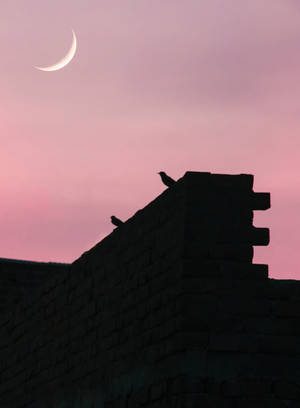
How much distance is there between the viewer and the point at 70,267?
14961 millimetres

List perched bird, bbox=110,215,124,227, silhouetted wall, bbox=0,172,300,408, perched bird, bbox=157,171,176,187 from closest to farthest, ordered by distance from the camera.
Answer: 1. silhouetted wall, bbox=0,172,300,408
2. perched bird, bbox=157,171,176,187
3. perched bird, bbox=110,215,124,227

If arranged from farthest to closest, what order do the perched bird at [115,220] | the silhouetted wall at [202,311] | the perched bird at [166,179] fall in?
the perched bird at [115,220]
the perched bird at [166,179]
the silhouetted wall at [202,311]

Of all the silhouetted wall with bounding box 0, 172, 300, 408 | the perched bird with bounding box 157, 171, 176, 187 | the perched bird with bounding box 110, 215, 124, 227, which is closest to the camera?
the silhouetted wall with bounding box 0, 172, 300, 408

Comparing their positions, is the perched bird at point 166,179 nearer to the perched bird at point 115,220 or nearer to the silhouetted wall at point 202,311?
the silhouetted wall at point 202,311

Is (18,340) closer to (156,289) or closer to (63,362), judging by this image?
(63,362)

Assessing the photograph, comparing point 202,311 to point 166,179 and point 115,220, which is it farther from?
point 115,220

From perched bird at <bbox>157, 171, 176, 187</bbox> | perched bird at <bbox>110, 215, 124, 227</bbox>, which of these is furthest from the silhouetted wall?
perched bird at <bbox>110, 215, 124, 227</bbox>

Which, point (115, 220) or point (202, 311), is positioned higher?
point (115, 220)

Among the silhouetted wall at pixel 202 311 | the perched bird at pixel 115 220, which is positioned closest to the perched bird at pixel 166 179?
the silhouetted wall at pixel 202 311

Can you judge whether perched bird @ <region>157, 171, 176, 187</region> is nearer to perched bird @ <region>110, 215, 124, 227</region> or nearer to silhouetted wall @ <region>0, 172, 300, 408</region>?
silhouetted wall @ <region>0, 172, 300, 408</region>

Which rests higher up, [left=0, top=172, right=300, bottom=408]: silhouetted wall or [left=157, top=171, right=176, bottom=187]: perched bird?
[left=157, top=171, right=176, bottom=187]: perched bird

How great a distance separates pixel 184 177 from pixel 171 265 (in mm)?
891

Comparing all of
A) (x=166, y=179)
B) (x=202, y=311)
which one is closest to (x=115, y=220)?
(x=166, y=179)

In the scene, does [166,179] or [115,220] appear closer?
[166,179]
